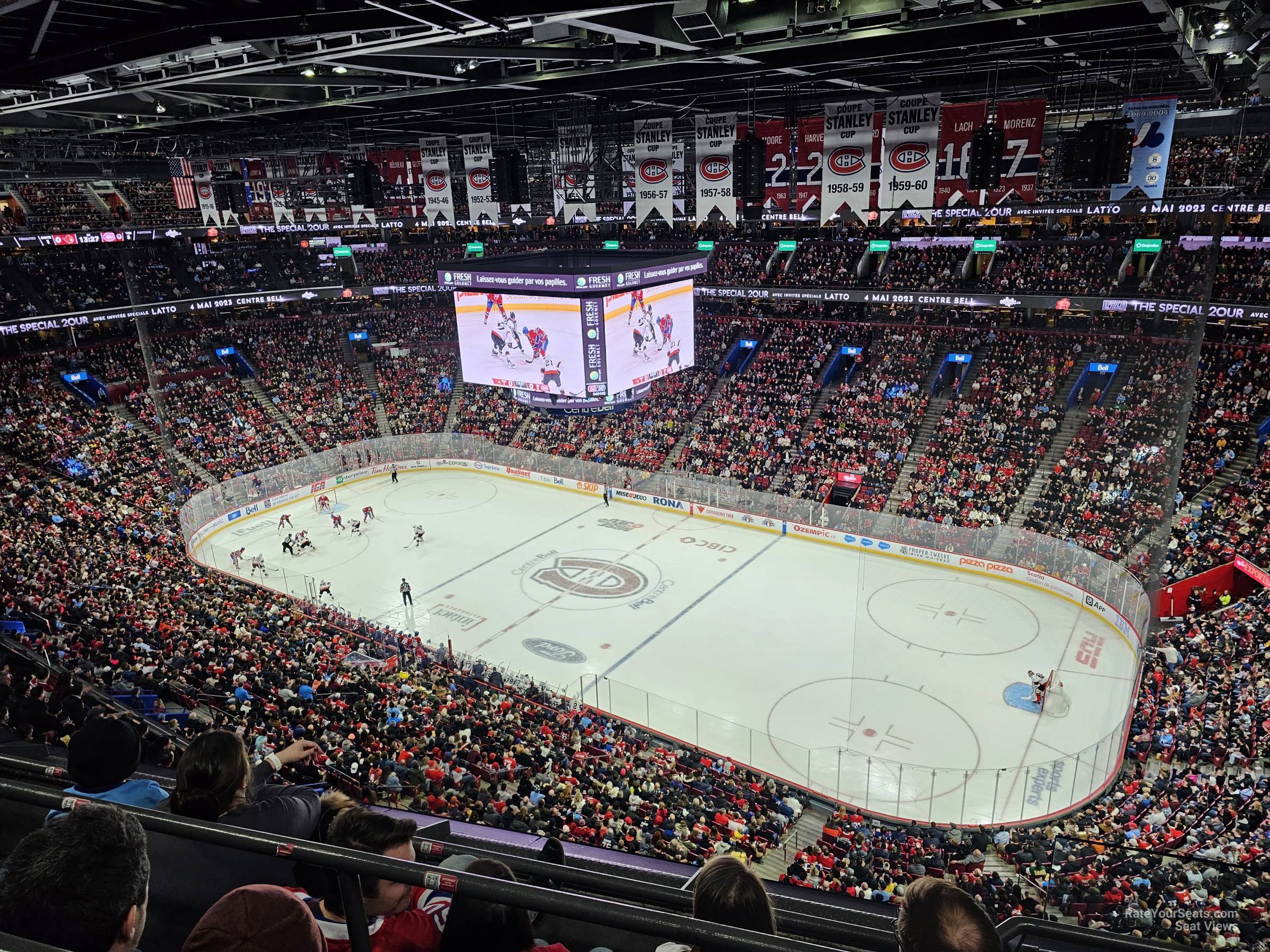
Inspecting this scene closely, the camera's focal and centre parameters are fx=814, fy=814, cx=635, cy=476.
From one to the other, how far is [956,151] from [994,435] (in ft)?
51.8

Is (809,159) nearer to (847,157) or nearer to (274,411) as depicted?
(847,157)

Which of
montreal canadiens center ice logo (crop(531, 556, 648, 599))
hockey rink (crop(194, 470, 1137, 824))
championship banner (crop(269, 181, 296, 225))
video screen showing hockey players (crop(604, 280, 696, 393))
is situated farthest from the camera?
championship banner (crop(269, 181, 296, 225))

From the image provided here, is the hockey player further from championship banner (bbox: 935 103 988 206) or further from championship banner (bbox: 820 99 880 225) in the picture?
championship banner (bbox: 935 103 988 206)

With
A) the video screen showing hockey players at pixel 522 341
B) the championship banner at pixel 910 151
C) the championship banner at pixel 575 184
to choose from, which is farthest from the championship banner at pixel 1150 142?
the video screen showing hockey players at pixel 522 341

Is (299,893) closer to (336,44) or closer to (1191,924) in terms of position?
(1191,924)

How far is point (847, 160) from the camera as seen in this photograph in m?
18.2

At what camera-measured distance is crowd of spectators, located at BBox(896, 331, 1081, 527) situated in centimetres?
2816

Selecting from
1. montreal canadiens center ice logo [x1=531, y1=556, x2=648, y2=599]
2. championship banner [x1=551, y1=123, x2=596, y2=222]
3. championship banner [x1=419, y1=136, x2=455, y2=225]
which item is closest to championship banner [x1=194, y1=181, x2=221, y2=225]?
championship banner [x1=419, y1=136, x2=455, y2=225]

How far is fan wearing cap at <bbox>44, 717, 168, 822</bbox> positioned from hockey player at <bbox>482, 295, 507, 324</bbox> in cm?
2140

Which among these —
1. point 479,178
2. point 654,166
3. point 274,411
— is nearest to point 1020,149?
point 654,166

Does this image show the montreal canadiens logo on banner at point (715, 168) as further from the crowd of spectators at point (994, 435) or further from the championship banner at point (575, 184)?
the crowd of spectators at point (994, 435)

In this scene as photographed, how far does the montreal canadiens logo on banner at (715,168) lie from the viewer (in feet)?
62.5

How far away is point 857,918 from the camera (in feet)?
9.41

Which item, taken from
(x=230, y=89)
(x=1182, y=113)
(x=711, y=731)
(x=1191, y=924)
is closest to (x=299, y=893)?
(x=1191, y=924)
